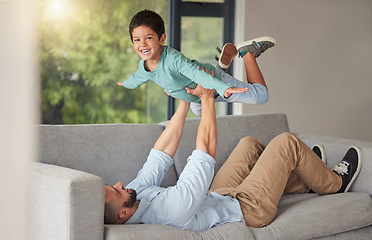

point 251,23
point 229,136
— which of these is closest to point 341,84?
point 251,23

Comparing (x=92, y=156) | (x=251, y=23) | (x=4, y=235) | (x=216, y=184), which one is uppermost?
(x=251, y=23)

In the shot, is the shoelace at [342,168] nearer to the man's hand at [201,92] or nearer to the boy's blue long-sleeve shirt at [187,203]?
the boy's blue long-sleeve shirt at [187,203]

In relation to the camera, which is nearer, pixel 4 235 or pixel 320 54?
pixel 4 235

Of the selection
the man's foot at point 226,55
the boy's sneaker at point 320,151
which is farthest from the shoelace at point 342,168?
the man's foot at point 226,55

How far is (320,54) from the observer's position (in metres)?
4.80

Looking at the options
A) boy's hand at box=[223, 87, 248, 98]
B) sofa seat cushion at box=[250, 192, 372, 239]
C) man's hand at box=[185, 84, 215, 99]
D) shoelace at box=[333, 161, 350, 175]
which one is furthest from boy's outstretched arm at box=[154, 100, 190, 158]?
shoelace at box=[333, 161, 350, 175]

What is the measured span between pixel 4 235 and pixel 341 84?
5026 millimetres

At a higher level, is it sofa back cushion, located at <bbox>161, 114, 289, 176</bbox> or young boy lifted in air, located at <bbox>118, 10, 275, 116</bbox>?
young boy lifted in air, located at <bbox>118, 10, 275, 116</bbox>

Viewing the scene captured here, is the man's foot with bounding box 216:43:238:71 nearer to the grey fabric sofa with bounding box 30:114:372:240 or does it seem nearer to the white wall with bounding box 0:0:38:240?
the grey fabric sofa with bounding box 30:114:372:240

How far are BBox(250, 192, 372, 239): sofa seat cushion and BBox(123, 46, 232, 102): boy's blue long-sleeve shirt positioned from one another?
2.39 ft

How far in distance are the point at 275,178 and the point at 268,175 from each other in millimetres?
37

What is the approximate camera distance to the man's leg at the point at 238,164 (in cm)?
239

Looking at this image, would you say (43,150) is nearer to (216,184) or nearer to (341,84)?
(216,184)

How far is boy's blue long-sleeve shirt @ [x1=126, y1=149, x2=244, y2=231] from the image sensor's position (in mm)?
1794
